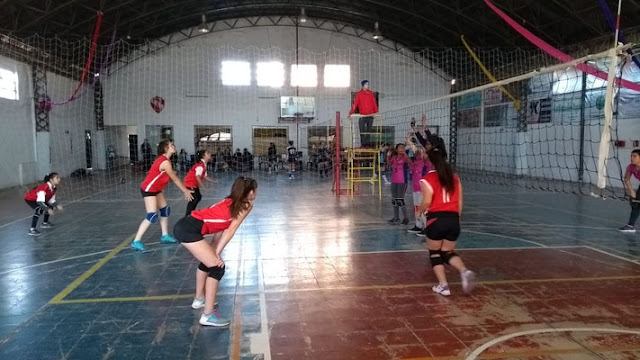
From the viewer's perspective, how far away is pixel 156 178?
22.5 feet

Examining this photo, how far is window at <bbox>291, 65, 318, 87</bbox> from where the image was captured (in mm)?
25219

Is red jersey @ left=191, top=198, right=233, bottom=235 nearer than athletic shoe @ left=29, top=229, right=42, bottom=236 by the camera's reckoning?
Yes

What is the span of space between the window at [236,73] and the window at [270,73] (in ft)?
2.17

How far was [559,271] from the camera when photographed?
5.74 metres

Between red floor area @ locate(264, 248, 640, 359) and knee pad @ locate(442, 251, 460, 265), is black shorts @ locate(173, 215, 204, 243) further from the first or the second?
knee pad @ locate(442, 251, 460, 265)

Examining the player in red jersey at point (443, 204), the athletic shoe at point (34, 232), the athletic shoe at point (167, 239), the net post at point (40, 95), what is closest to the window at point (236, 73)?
the net post at point (40, 95)

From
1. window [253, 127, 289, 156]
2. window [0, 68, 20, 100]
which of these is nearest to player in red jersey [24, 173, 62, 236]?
window [0, 68, 20, 100]

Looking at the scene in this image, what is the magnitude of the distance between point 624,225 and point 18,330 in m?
9.81

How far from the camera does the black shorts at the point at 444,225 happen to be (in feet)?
15.3

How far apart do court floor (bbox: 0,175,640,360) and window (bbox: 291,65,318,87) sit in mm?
17408

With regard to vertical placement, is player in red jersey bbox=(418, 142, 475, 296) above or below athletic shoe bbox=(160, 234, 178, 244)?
above

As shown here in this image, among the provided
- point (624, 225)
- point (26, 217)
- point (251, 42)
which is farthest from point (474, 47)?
point (26, 217)

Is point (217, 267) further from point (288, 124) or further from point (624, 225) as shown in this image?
point (288, 124)

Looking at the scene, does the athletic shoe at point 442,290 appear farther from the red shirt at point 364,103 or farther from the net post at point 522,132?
the net post at point 522,132
